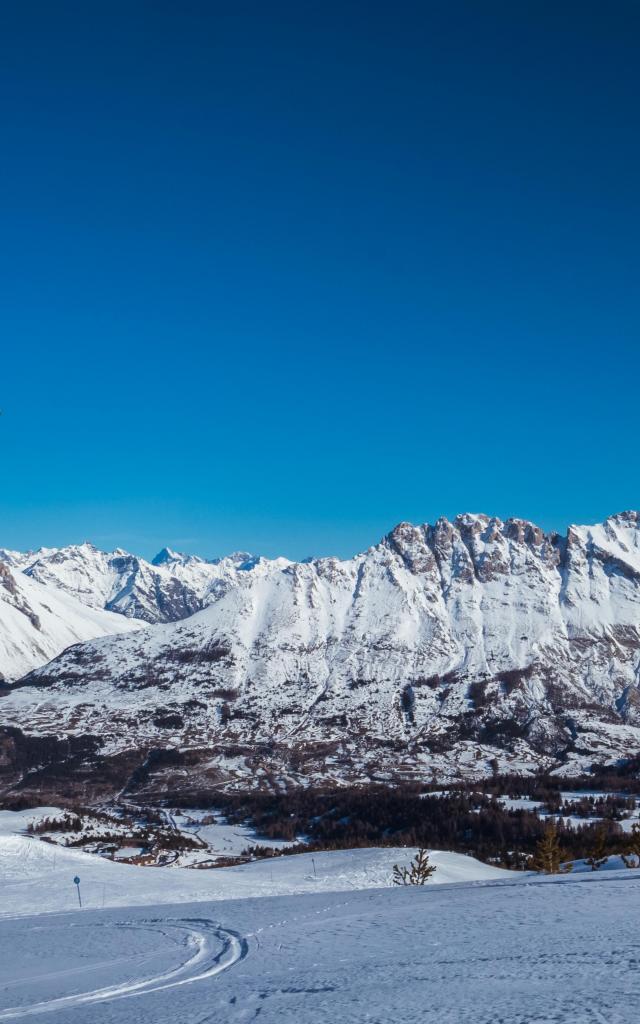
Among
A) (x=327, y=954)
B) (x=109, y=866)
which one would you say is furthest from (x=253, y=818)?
(x=327, y=954)

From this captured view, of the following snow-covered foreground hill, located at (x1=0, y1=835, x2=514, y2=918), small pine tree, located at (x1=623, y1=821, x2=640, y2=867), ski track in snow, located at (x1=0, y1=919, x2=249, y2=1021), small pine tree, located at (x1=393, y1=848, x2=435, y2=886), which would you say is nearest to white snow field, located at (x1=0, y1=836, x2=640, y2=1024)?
ski track in snow, located at (x1=0, y1=919, x2=249, y2=1021)

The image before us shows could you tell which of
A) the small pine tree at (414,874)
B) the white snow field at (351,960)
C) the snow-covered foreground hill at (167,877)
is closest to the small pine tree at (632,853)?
the snow-covered foreground hill at (167,877)

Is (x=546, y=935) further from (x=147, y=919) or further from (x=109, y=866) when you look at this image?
(x=109, y=866)

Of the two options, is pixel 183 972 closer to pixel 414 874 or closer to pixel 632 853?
pixel 632 853

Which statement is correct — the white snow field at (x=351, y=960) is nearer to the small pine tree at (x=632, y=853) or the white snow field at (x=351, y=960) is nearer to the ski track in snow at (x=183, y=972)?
the ski track in snow at (x=183, y=972)

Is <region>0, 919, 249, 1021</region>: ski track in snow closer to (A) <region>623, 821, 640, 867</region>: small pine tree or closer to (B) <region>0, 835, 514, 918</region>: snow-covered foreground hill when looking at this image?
(B) <region>0, 835, 514, 918</region>: snow-covered foreground hill

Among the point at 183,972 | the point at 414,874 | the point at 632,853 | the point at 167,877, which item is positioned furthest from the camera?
the point at 414,874

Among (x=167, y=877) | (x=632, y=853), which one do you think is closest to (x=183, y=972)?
(x=167, y=877)
